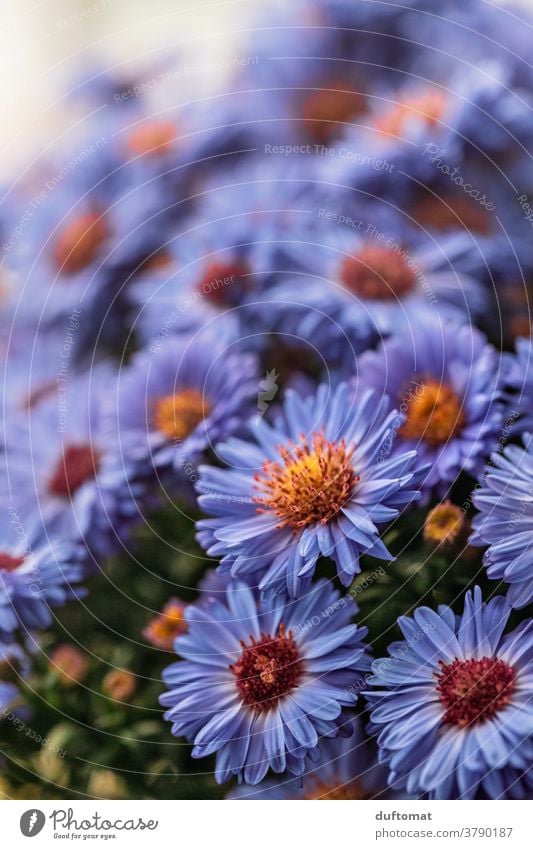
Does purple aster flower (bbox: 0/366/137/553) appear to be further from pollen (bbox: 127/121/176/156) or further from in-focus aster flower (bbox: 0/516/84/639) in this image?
pollen (bbox: 127/121/176/156)

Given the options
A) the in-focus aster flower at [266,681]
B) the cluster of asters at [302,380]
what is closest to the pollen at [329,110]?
the cluster of asters at [302,380]

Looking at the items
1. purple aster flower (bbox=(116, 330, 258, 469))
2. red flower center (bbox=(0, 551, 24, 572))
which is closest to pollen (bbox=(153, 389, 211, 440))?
purple aster flower (bbox=(116, 330, 258, 469))

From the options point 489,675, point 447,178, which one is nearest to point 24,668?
point 489,675

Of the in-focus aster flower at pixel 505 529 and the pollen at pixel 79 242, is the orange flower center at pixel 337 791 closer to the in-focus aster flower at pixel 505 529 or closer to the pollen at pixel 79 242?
the in-focus aster flower at pixel 505 529

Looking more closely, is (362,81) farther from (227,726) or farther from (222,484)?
(227,726)

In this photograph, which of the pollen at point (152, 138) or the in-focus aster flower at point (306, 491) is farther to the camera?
the pollen at point (152, 138)

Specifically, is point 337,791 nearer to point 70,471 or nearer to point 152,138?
point 70,471

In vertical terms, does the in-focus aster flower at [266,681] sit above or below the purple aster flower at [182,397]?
below

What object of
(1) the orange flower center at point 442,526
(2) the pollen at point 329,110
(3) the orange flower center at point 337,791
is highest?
(2) the pollen at point 329,110
